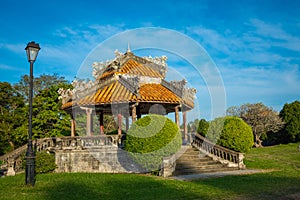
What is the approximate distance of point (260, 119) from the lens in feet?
136

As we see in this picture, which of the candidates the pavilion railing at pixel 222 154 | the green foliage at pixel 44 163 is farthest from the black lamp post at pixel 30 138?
the pavilion railing at pixel 222 154

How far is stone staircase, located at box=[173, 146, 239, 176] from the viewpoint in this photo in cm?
1433

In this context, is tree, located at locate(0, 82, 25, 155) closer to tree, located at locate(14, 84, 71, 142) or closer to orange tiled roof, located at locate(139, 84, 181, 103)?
tree, located at locate(14, 84, 71, 142)

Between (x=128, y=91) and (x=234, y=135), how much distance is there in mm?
6482

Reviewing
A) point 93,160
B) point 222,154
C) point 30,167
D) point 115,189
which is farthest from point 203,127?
point 30,167

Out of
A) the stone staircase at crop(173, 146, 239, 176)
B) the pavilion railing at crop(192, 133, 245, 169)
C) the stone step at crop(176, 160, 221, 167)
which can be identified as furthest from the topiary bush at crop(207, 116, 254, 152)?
the stone step at crop(176, 160, 221, 167)

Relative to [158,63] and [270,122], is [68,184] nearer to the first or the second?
[158,63]

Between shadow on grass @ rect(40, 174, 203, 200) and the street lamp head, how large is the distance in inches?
182

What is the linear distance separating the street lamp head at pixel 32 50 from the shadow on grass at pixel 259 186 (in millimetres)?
7745

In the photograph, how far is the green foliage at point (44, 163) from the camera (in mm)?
14312

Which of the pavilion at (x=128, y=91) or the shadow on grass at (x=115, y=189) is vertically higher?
the pavilion at (x=128, y=91)

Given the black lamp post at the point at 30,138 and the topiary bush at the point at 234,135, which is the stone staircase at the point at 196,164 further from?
the black lamp post at the point at 30,138

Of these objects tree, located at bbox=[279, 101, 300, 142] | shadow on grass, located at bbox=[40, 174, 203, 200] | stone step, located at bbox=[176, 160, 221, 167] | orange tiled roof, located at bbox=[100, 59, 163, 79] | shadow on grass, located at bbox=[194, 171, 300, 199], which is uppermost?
orange tiled roof, located at bbox=[100, 59, 163, 79]

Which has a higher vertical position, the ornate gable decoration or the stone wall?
the ornate gable decoration
